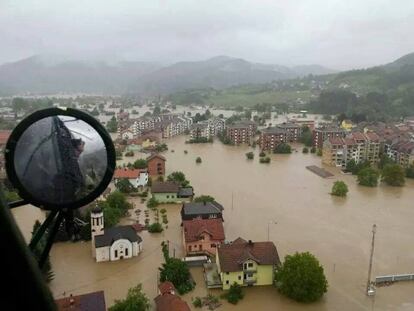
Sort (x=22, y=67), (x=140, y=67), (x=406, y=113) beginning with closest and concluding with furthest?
(x=406, y=113) → (x=22, y=67) → (x=140, y=67)

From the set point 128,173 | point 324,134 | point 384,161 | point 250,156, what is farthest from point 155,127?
point 384,161

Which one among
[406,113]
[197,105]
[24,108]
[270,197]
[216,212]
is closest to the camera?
[216,212]

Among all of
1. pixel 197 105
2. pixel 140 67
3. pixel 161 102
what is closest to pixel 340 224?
pixel 197 105

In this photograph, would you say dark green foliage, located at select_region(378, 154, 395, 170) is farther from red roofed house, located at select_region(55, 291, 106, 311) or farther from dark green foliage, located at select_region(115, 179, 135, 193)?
red roofed house, located at select_region(55, 291, 106, 311)

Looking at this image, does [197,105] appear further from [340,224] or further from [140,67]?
[140,67]

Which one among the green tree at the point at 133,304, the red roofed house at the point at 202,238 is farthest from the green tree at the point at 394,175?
the green tree at the point at 133,304

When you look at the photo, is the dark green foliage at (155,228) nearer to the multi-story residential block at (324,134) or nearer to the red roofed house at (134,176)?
the red roofed house at (134,176)
